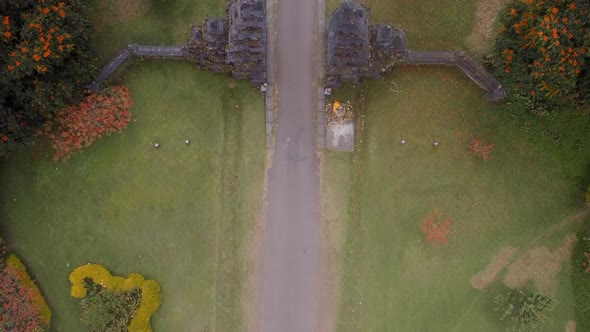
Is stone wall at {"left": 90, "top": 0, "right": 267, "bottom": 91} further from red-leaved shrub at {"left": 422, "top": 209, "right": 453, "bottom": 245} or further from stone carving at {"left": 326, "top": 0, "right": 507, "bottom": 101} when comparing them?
red-leaved shrub at {"left": 422, "top": 209, "right": 453, "bottom": 245}

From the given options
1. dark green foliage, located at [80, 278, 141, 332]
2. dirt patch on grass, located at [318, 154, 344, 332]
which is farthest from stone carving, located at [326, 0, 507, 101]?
dark green foliage, located at [80, 278, 141, 332]

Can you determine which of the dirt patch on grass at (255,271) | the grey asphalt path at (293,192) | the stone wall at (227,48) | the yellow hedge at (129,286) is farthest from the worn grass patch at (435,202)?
the yellow hedge at (129,286)

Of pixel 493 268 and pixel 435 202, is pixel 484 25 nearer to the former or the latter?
pixel 435 202

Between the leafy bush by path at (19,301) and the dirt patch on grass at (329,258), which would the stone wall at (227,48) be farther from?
the leafy bush by path at (19,301)

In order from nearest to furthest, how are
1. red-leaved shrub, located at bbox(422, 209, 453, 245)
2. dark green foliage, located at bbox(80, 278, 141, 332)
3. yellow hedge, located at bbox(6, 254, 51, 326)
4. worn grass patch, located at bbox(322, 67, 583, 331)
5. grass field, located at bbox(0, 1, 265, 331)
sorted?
dark green foliage, located at bbox(80, 278, 141, 332), yellow hedge, located at bbox(6, 254, 51, 326), grass field, located at bbox(0, 1, 265, 331), worn grass patch, located at bbox(322, 67, 583, 331), red-leaved shrub, located at bbox(422, 209, 453, 245)

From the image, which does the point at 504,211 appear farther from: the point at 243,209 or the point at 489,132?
the point at 243,209

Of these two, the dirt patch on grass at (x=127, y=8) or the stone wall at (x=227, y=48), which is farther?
the dirt patch on grass at (x=127, y=8)

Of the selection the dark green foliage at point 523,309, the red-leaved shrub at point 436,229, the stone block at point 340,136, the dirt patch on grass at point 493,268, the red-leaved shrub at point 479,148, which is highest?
the stone block at point 340,136

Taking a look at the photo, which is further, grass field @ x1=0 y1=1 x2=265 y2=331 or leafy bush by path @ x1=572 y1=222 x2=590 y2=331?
leafy bush by path @ x1=572 y1=222 x2=590 y2=331
